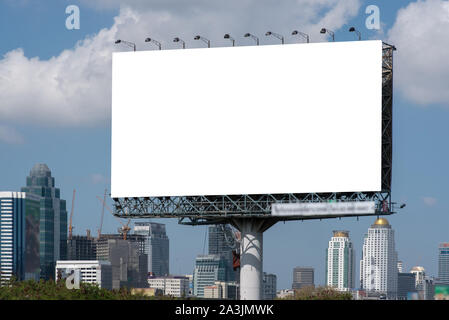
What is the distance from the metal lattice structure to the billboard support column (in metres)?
2.45

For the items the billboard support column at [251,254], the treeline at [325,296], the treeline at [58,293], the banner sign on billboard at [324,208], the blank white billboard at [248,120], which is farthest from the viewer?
the billboard support column at [251,254]

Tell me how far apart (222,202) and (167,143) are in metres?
7.31

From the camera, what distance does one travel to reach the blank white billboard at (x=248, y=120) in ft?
287

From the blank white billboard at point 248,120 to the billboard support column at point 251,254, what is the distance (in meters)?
6.26

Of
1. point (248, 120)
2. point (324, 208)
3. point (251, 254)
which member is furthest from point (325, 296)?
point (248, 120)

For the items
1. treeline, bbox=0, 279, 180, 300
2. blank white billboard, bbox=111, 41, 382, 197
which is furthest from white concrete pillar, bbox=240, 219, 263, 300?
treeline, bbox=0, 279, 180, 300

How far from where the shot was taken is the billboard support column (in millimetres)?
95062

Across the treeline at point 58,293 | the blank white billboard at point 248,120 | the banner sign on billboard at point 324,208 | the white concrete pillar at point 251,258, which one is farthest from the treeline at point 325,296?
the treeline at point 58,293

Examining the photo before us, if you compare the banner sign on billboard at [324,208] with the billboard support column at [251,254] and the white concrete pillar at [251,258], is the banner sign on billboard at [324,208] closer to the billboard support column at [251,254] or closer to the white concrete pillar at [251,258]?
the billboard support column at [251,254]

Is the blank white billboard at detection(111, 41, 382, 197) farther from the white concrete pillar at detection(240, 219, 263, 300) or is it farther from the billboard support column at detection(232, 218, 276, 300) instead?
the white concrete pillar at detection(240, 219, 263, 300)

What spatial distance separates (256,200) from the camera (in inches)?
3597

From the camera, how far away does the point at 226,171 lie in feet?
295
